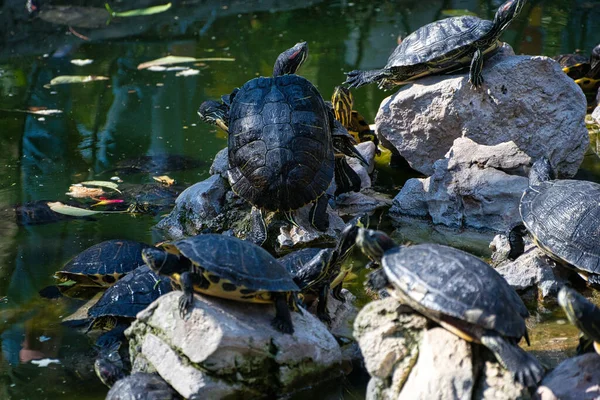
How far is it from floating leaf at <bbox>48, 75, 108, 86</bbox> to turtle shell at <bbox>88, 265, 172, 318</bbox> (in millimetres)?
7155

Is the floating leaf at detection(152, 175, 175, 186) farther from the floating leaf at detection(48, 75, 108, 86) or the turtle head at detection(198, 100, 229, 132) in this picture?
the floating leaf at detection(48, 75, 108, 86)

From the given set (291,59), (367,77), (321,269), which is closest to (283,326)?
(321,269)

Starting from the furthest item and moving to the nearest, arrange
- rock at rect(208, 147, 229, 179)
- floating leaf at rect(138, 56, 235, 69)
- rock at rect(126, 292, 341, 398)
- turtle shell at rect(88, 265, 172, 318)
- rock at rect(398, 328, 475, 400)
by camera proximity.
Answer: floating leaf at rect(138, 56, 235, 69) → rock at rect(208, 147, 229, 179) → turtle shell at rect(88, 265, 172, 318) → rock at rect(126, 292, 341, 398) → rock at rect(398, 328, 475, 400)

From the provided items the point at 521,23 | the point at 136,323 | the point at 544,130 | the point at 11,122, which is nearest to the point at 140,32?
the point at 11,122

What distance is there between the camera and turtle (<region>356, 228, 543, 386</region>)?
146 inches

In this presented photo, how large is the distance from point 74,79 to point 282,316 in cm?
837

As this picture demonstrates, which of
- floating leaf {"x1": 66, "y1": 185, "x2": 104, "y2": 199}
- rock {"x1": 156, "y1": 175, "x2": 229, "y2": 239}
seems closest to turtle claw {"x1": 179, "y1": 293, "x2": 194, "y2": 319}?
rock {"x1": 156, "y1": 175, "x2": 229, "y2": 239}

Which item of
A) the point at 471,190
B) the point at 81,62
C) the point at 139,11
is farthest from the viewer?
the point at 139,11

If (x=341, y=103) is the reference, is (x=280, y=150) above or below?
above

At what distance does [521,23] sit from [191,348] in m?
11.5

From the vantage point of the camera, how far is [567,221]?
5199 millimetres

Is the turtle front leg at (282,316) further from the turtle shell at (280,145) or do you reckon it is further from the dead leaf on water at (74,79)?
the dead leaf on water at (74,79)

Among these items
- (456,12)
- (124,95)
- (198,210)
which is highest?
(456,12)

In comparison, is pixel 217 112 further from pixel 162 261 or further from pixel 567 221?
pixel 567 221
